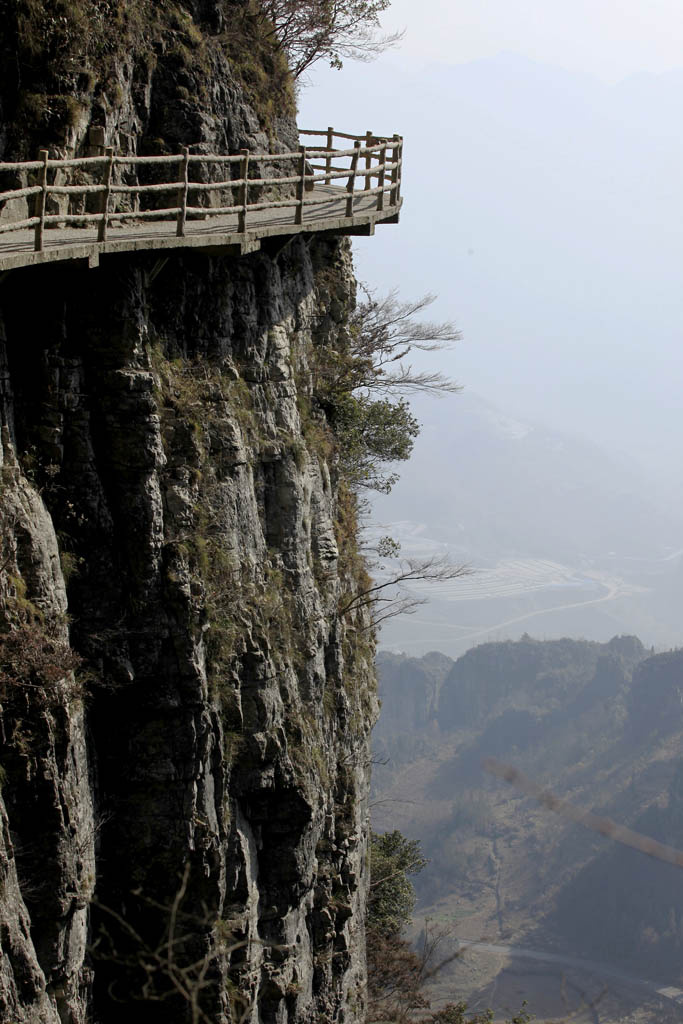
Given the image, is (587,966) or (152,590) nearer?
(152,590)

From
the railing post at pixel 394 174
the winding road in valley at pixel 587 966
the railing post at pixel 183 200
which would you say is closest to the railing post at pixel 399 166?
the railing post at pixel 394 174

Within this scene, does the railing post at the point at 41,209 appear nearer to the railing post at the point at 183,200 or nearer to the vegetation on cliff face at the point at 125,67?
the vegetation on cliff face at the point at 125,67

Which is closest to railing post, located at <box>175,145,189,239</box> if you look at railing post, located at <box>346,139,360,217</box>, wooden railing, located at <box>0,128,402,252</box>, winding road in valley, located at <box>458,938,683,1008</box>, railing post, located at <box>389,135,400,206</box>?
wooden railing, located at <box>0,128,402,252</box>

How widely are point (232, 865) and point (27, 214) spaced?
10.9 metres

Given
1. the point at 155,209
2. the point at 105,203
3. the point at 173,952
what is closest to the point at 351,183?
the point at 155,209

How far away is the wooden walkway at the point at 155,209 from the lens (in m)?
14.2

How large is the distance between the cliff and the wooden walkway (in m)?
0.49

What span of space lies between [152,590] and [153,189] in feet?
19.4

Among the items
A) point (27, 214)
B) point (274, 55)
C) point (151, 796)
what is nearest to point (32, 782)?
point (151, 796)

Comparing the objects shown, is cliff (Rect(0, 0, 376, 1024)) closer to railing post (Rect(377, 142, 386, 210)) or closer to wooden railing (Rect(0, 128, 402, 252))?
wooden railing (Rect(0, 128, 402, 252))

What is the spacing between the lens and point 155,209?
741 inches

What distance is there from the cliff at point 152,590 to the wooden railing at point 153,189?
1.55 ft

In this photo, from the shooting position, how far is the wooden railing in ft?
47.3

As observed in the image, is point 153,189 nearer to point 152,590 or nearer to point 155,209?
point 155,209
